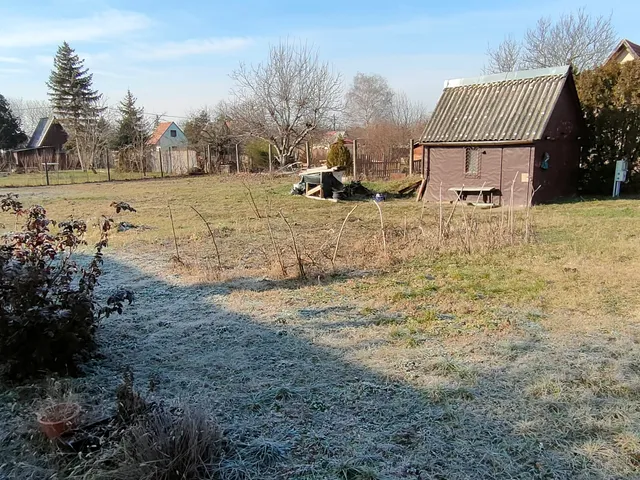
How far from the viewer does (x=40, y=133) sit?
42531 mm

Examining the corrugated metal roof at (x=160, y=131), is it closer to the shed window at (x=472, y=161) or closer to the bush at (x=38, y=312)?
the shed window at (x=472, y=161)

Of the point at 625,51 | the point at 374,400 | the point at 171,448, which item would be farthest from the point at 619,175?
the point at 171,448

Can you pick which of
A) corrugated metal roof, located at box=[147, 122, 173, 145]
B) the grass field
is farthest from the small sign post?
corrugated metal roof, located at box=[147, 122, 173, 145]

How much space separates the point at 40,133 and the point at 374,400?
48.2 meters

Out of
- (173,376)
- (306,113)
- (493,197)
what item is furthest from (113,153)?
(173,376)

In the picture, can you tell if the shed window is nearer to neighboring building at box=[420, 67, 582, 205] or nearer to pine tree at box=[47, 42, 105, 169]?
neighboring building at box=[420, 67, 582, 205]

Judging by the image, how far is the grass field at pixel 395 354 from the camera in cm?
245

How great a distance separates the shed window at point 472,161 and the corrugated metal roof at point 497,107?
0.35 meters

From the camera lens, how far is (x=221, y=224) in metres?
10.1

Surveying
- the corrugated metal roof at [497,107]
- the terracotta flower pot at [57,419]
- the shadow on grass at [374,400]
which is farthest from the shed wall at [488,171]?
the terracotta flower pot at [57,419]

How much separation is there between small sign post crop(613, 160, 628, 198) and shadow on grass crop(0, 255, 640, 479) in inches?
473

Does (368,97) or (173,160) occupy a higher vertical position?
(368,97)

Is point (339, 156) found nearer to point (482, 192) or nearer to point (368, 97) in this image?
point (482, 192)

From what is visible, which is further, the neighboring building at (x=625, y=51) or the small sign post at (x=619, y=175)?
the neighboring building at (x=625, y=51)
